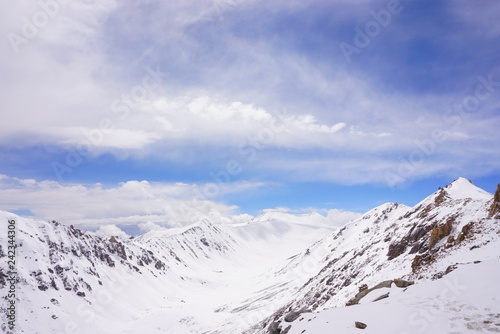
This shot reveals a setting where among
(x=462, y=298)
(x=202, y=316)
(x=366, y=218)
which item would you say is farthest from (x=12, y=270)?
(x=366, y=218)

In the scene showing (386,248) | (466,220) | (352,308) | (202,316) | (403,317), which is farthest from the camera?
(202,316)

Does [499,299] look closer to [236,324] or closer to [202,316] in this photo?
[236,324]

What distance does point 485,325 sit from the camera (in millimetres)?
14352

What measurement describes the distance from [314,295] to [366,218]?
83770 millimetres

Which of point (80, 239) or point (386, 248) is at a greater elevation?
point (80, 239)

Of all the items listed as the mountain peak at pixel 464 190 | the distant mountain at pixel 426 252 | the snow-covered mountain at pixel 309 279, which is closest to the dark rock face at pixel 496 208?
the snow-covered mountain at pixel 309 279

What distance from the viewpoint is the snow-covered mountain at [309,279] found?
1958cm

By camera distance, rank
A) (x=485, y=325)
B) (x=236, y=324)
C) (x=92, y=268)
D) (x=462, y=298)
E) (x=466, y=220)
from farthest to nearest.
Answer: (x=92, y=268)
(x=236, y=324)
(x=466, y=220)
(x=462, y=298)
(x=485, y=325)

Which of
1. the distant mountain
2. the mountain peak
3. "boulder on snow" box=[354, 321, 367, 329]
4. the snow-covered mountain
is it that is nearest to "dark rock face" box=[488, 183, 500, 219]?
the snow-covered mountain

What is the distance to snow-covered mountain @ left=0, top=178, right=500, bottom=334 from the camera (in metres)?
19.6

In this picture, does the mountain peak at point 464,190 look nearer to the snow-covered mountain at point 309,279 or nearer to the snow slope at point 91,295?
the snow-covered mountain at point 309,279

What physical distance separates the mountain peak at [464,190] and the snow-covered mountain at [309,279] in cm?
31

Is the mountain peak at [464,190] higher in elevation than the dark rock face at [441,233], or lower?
higher

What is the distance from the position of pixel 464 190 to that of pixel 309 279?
5575cm
